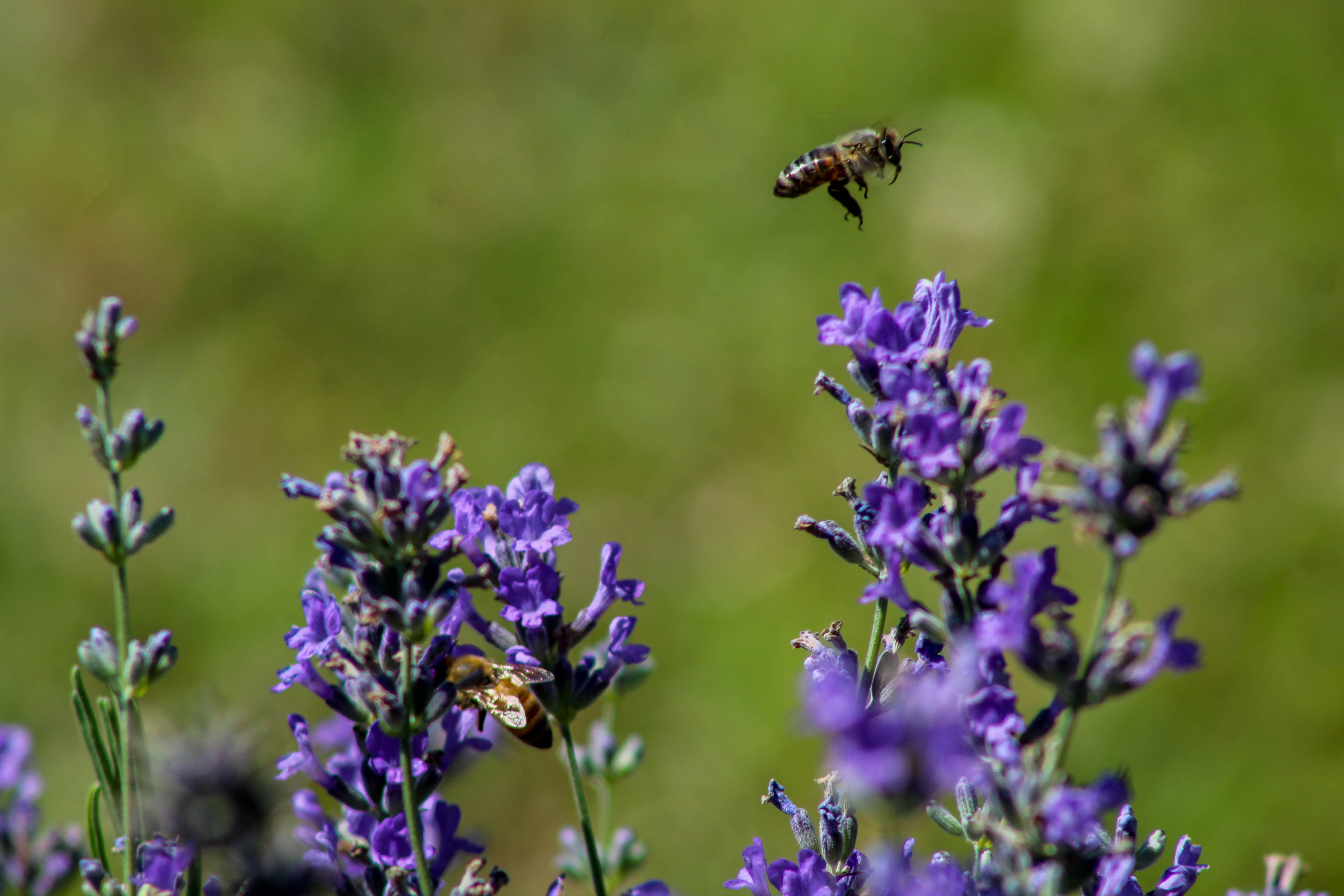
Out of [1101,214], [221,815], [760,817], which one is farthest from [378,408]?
[221,815]

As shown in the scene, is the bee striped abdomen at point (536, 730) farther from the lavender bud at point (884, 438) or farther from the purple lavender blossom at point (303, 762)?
the lavender bud at point (884, 438)

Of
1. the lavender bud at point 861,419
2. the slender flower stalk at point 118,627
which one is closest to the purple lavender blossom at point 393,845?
the slender flower stalk at point 118,627

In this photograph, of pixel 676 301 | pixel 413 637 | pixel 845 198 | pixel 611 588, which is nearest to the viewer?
pixel 413 637

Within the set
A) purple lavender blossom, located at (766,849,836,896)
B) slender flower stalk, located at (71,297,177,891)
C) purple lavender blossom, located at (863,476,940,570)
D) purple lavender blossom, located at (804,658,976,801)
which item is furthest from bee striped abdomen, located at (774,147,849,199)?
purple lavender blossom, located at (804,658,976,801)

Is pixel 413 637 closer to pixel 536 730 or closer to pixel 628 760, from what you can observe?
pixel 536 730

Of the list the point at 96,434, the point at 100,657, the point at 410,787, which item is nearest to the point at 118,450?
the point at 96,434

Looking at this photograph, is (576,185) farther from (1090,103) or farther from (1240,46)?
(1240,46)

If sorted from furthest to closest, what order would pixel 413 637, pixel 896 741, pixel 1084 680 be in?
pixel 413 637 → pixel 1084 680 → pixel 896 741
